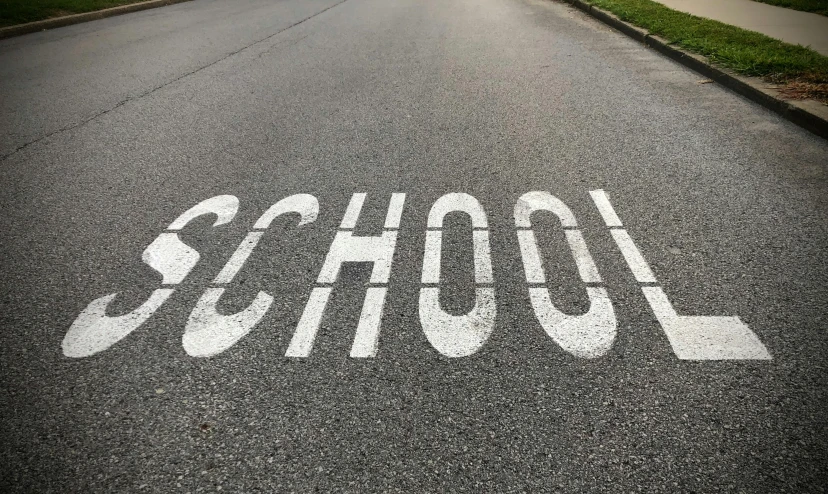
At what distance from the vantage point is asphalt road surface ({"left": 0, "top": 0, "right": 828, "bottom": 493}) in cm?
187

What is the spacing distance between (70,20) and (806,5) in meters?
15.2

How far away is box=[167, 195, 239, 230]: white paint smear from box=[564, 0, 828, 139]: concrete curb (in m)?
4.82

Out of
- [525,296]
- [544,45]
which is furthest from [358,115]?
[544,45]

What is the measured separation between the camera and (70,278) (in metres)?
2.91

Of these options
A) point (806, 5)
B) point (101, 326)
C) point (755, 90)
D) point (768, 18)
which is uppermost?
point (806, 5)

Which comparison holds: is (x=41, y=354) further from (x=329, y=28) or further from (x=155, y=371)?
(x=329, y=28)

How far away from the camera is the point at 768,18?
28.4 feet

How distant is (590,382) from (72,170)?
433 centimetres

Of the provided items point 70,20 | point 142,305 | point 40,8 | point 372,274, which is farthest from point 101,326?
point 40,8

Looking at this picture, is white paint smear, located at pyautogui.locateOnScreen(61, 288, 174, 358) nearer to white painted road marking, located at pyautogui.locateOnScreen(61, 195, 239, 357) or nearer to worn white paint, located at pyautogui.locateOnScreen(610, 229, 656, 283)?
white painted road marking, located at pyautogui.locateOnScreen(61, 195, 239, 357)

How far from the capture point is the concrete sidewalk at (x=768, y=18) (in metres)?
7.21

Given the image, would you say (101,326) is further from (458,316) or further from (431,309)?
(458,316)

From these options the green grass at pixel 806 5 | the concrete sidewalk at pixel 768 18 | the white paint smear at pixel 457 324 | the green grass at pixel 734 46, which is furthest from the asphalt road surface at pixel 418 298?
the green grass at pixel 806 5

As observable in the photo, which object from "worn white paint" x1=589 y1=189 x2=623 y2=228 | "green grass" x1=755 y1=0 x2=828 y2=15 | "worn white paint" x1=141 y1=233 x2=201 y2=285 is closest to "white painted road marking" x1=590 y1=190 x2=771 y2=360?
"worn white paint" x1=589 y1=189 x2=623 y2=228
